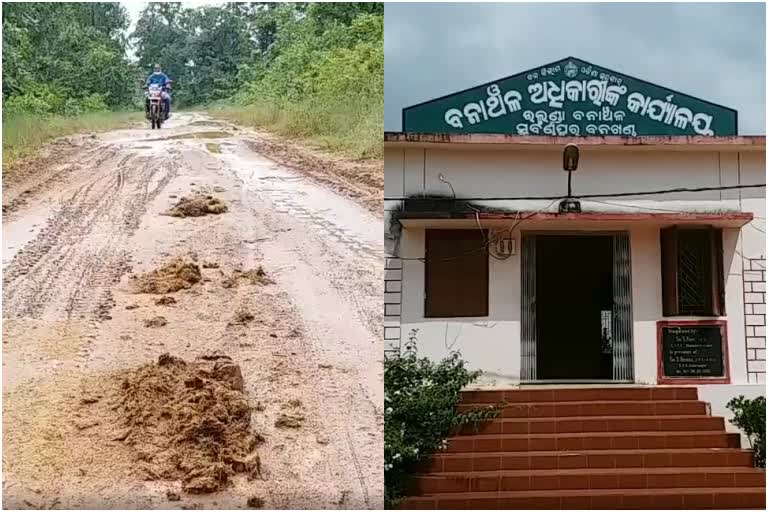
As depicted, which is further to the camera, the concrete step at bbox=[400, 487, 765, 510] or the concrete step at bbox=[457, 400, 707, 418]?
the concrete step at bbox=[457, 400, 707, 418]

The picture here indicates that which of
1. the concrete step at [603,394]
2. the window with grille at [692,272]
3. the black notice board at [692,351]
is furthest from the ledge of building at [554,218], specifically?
the concrete step at [603,394]

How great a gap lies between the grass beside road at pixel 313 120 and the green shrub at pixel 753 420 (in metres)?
2.73

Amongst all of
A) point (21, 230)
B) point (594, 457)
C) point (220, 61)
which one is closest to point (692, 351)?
point (594, 457)

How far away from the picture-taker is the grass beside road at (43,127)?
457 cm

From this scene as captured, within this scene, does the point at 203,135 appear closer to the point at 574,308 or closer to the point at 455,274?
the point at 455,274

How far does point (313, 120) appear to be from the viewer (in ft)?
16.5

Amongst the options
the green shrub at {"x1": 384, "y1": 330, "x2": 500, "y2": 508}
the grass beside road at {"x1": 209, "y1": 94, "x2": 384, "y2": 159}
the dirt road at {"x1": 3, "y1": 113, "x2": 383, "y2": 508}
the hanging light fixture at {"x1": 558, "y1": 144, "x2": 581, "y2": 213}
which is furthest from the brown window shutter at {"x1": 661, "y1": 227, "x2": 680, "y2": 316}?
the grass beside road at {"x1": 209, "y1": 94, "x2": 384, "y2": 159}

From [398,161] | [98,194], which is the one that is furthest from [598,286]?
[98,194]

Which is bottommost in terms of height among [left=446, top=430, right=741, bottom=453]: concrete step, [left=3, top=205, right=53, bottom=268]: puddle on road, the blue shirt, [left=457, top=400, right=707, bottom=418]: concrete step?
[left=446, top=430, right=741, bottom=453]: concrete step

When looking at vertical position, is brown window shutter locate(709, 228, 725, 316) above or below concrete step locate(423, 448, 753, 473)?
above

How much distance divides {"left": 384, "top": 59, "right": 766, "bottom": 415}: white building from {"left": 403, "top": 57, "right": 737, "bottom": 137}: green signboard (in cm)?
1

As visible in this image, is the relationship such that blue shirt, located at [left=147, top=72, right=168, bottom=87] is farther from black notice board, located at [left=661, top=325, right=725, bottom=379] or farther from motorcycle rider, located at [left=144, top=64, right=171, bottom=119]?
black notice board, located at [left=661, top=325, right=725, bottom=379]

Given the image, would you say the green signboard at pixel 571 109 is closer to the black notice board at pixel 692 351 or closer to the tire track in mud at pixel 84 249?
the black notice board at pixel 692 351

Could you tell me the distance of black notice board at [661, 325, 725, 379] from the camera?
491cm
